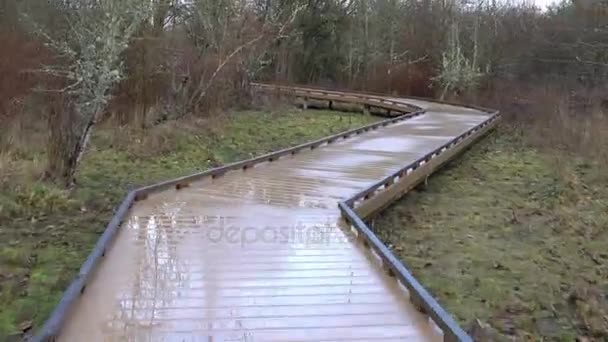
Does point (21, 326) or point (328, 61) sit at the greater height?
point (328, 61)

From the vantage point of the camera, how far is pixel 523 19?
31.8 meters

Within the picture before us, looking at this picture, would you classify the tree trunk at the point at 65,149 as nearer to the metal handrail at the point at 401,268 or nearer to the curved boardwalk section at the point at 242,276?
the curved boardwalk section at the point at 242,276

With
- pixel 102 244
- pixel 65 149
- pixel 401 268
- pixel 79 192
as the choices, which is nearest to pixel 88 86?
pixel 65 149

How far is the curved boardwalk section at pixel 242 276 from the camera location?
3.74 metres

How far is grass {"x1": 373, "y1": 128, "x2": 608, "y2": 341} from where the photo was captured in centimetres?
547

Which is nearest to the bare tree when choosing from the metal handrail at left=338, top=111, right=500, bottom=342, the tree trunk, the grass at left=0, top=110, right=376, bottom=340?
the tree trunk

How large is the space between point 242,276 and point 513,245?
429 cm

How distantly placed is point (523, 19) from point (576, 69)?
5643 mm

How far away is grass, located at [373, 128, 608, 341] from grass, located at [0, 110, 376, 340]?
3416mm

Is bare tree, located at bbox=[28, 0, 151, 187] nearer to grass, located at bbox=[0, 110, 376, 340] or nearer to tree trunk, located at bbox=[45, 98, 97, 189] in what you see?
tree trunk, located at bbox=[45, 98, 97, 189]

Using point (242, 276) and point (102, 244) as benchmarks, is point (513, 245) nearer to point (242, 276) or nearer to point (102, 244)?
point (242, 276)

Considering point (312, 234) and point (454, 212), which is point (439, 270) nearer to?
point (312, 234)

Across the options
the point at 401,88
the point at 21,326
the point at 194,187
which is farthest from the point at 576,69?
the point at 21,326

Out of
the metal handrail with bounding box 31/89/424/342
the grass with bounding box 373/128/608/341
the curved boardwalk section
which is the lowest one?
the grass with bounding box 373/128/608/341
